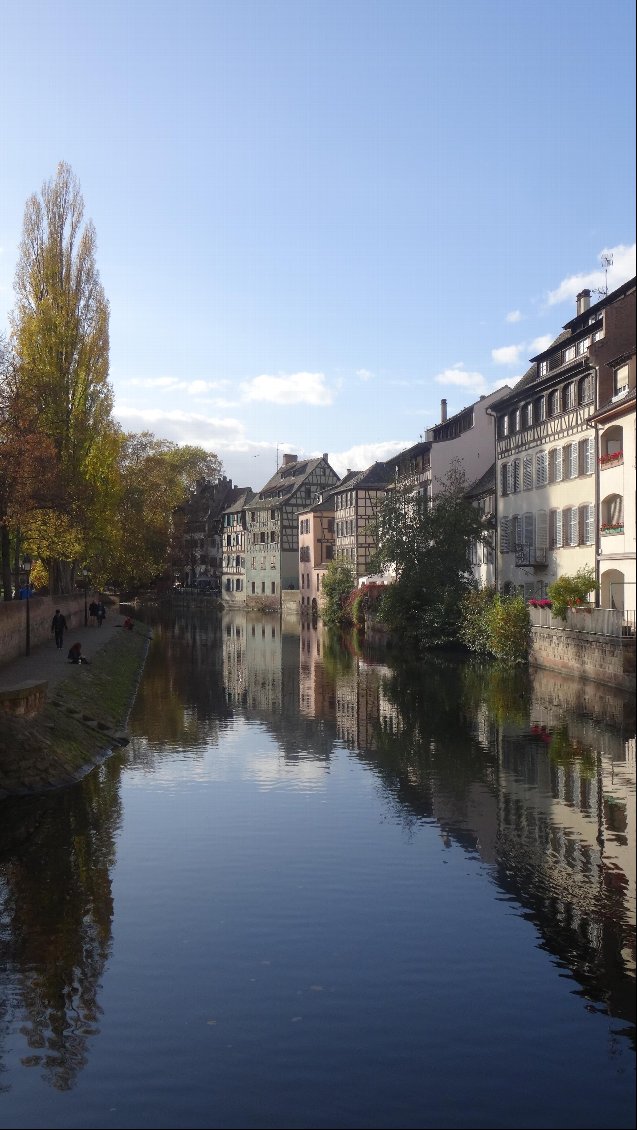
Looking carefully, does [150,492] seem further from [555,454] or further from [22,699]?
[22,699]

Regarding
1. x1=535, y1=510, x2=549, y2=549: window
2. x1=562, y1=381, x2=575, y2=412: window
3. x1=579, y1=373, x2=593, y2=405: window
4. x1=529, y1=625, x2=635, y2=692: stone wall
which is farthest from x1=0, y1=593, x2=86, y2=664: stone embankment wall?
x1=562, y1=381, x2=575, y2=412: window

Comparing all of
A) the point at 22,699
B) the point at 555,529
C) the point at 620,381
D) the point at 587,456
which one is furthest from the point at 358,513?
the point at 22,699

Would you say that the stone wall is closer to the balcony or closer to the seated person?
the balcony

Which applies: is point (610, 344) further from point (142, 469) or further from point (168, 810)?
point (142, 469)

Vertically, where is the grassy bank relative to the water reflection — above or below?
above

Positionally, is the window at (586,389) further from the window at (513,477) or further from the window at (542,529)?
the window at (513,477)

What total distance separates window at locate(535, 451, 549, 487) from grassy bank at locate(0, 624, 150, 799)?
72.1 ft

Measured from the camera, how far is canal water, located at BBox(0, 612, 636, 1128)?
8.29 m

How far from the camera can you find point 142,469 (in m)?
95.4

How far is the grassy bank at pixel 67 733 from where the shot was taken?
19.0 meters

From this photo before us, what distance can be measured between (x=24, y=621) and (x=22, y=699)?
48.4 feet

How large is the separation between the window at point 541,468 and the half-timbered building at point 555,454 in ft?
0.15

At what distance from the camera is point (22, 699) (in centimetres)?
1964

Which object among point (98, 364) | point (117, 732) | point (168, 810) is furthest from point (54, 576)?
point (168, 810)
